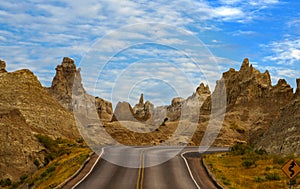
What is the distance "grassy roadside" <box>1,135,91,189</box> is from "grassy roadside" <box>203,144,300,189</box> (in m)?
11.7

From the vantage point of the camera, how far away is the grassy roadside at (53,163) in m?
36.4

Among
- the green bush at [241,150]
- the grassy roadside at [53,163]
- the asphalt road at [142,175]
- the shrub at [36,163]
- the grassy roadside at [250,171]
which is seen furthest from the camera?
the shrub at [36,163]

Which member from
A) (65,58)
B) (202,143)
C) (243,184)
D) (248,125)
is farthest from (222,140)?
(65,58)

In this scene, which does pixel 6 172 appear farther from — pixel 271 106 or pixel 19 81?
pixel 271 106

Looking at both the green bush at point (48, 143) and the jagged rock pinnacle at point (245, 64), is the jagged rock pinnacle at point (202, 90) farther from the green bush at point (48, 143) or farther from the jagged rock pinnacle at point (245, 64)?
the green bush at point (48, 143)

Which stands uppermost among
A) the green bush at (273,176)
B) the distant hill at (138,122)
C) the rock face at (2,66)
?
the rock face at (2,66)

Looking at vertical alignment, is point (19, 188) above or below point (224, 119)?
below

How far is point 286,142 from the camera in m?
41.5

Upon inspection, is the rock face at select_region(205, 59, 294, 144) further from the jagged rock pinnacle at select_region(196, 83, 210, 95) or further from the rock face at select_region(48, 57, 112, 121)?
the rock face at select_region(48, 57, 112, 121)

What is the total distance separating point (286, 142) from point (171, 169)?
13.8 m

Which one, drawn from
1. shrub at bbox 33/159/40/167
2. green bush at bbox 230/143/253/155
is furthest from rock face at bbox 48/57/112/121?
green bush at bbox 230/143/253/155

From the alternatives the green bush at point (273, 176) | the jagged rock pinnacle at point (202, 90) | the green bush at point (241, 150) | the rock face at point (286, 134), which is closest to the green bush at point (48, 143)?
the green bush at point (241, 150)

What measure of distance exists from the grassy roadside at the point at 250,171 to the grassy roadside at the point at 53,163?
1169 cm

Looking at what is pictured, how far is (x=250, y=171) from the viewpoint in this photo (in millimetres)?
34562
